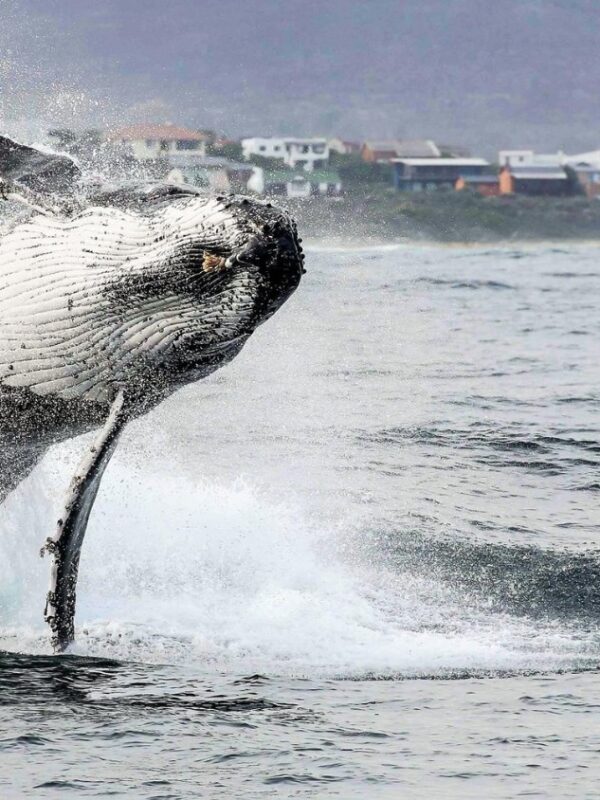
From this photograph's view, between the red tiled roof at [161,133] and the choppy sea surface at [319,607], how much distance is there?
212 ft

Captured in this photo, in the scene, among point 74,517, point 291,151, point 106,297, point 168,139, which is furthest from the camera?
point 291,151

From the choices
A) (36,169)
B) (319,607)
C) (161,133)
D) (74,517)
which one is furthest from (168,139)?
(74,517)

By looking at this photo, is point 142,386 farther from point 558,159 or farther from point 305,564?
point 558,159

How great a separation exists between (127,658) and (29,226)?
2.98m

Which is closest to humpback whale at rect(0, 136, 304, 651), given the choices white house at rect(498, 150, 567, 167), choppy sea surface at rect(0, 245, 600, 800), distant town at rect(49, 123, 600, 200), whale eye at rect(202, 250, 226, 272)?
whale eye at rect(202, 250, 226, 272)

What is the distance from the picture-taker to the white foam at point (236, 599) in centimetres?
1085

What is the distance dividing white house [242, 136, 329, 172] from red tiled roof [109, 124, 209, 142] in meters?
22.9

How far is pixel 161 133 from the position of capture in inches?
3393

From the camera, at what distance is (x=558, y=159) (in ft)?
616

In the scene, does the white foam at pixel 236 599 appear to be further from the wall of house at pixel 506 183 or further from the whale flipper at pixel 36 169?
the wall of house at pixel 506 183

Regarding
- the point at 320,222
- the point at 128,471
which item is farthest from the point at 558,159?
the point at 128,471

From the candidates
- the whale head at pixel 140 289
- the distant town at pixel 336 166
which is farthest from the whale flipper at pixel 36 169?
the distant town at pixel 336 166

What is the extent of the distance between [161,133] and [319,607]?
250ft

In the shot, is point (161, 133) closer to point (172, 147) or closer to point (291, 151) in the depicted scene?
point (172, 147)
